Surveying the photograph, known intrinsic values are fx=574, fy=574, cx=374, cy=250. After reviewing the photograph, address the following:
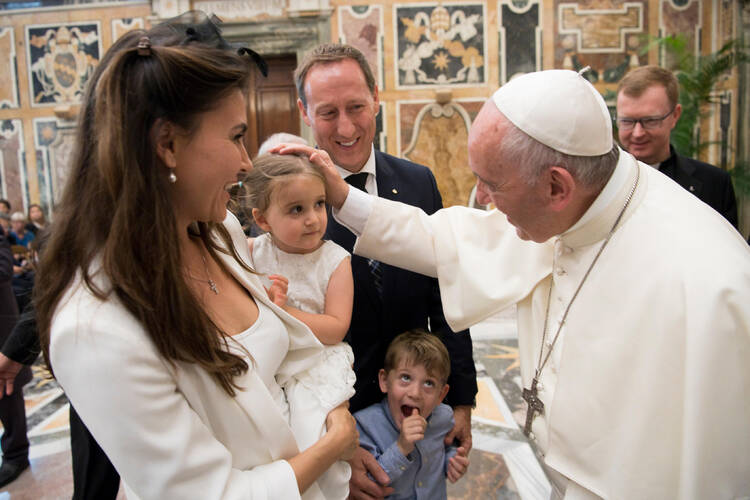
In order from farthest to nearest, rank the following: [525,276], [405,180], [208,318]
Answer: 1. [405,180]
2. [525,276]
3. [208,318]

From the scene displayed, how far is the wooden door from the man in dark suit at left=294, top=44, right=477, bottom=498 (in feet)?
23.8

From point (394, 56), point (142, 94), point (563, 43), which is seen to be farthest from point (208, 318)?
point (563, 43)

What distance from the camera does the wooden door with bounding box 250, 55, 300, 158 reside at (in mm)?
9195

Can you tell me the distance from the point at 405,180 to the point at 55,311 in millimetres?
1510

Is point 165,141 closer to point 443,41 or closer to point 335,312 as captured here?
point 335,312

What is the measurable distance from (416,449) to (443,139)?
24.0 ft

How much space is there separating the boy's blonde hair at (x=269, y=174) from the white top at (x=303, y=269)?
6.6 inches

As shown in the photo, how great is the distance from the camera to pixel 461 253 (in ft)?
6.80

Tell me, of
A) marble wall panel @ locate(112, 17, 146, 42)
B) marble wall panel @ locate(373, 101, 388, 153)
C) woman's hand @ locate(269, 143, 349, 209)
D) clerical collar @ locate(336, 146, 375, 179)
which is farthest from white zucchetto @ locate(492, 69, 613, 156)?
marble wall panel @ locate(112, 17, 146, 42)

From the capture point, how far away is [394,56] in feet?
28.8

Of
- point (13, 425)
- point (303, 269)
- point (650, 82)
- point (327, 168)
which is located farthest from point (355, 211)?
point (13, 425)

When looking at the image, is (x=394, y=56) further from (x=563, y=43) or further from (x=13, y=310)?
(x=13, y=310)

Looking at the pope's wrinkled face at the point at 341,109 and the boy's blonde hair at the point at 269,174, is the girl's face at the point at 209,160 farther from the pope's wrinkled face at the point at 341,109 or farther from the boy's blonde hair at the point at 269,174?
the pope's wrinkled face at the point at 341,109

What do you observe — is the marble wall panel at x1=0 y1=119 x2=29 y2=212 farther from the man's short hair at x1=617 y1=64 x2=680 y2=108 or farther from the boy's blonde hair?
the man's short hair at x1=617 y1=64 x2=680 y2=108
